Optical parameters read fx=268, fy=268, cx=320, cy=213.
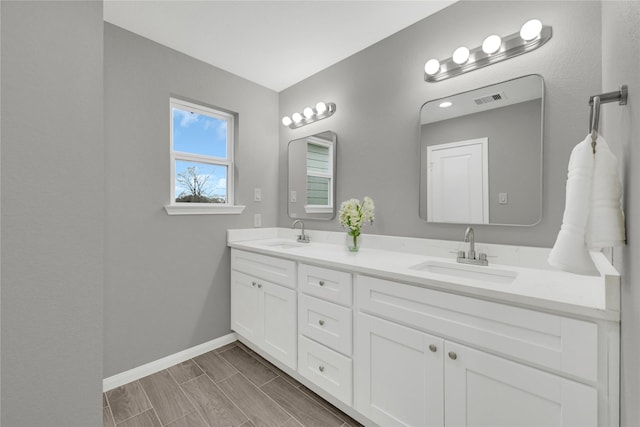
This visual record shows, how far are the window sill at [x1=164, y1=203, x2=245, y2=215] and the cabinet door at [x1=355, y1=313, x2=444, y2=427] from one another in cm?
154

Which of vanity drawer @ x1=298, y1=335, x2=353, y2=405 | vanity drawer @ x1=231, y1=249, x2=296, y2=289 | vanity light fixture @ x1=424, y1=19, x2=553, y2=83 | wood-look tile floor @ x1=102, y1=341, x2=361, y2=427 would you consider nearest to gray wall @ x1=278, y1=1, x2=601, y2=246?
vanity light fixture @ x1=424, y1=19, x2=553, y2=83

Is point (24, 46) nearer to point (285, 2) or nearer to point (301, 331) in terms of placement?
point (285, 2)

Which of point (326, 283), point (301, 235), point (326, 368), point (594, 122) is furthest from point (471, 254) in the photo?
point (301, 235)

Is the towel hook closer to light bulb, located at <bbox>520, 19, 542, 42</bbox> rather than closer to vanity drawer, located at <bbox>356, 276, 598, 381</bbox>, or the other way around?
vanity drawer, located at <bbox>356, 276, 598, 381</bbox>

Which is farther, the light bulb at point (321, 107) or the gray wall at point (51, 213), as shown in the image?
the light bulb at point (321, 107)

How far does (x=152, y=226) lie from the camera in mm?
2004

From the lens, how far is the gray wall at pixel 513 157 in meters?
1.39

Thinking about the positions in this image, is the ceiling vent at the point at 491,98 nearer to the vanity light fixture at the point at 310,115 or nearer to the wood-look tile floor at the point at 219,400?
the vanity light fixture at the point at 310,115

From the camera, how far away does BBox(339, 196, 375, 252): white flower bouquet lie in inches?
76.5

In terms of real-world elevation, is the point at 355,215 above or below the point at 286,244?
above

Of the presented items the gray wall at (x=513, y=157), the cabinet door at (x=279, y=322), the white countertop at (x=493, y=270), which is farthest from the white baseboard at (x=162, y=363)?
the gray wall at (x=513, y=157)

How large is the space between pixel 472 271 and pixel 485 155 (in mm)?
662

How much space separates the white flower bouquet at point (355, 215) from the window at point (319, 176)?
40 cm

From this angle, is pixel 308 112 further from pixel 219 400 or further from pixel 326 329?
pixel 219 400
